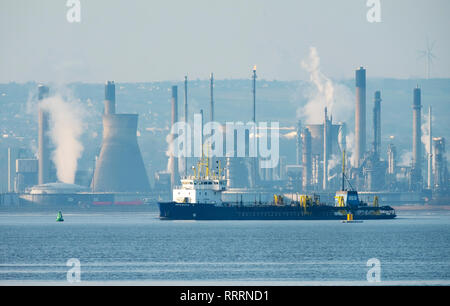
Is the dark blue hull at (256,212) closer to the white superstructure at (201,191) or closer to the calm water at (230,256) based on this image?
the white superstructure at (201,191)

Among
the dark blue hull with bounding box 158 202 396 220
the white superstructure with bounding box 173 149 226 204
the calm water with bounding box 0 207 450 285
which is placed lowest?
the calm water with bounding box 0 207 450 285

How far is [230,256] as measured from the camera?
67875 mm

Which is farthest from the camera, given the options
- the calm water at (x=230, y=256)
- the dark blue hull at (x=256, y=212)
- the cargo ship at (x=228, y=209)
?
the cargo ship at (x=228, y=209)

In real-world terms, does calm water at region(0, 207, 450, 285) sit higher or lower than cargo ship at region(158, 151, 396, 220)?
lower

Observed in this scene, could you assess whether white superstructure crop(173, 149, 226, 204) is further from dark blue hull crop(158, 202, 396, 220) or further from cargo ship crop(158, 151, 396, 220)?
dark blue hull crop(158, 202, 396, 220)

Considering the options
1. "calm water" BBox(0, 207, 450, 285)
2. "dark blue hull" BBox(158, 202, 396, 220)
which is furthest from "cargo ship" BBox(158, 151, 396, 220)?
"calm water" BBox(0, 207, 450, 285)

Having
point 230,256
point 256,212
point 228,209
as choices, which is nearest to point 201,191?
point 228,209

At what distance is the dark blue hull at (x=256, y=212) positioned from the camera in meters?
127

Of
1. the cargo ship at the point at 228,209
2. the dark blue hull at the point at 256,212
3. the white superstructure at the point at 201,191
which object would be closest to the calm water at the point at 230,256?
the dark blue hull at the point at 256,212

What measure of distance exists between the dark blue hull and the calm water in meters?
21.8

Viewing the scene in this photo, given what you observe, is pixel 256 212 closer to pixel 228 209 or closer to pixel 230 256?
pixel 228 209

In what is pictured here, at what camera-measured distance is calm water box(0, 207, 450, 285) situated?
174 feet
